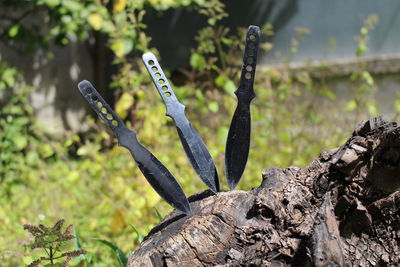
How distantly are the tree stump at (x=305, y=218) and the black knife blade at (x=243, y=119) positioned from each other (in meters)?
0.19

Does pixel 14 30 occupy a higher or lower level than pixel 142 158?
higher

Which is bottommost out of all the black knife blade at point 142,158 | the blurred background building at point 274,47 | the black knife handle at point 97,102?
the black knife blade at point 142,158

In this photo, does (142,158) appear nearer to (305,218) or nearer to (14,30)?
(305,218)

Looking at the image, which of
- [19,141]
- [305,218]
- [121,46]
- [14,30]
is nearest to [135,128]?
[121,46]

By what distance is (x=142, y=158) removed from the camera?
1.73 meters

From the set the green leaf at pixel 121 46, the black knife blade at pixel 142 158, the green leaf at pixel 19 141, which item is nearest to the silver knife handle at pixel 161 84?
the black knife blade at pixel 142 158

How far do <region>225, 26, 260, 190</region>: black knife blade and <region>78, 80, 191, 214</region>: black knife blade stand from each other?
0.74ft

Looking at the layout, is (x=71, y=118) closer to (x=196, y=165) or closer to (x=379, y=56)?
(x=379, y=56)

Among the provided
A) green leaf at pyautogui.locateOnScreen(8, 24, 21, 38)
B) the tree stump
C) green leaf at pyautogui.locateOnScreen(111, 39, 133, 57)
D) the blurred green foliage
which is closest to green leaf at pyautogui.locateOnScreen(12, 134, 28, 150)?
the blurred green foliage

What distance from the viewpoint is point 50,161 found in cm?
475

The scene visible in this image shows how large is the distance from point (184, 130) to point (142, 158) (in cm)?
18

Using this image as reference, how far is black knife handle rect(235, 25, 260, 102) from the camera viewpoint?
175 centimetres

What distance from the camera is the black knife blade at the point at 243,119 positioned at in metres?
1.76

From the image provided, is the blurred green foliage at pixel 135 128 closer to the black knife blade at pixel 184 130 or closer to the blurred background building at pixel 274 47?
the blurred background building at pixel 274 47
